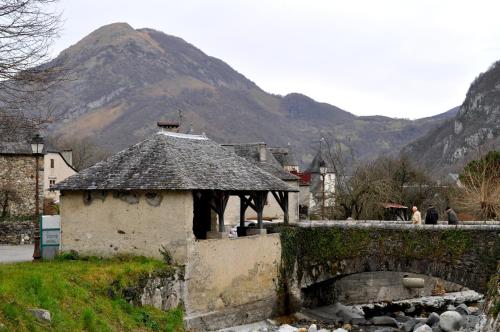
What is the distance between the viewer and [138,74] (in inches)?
6634

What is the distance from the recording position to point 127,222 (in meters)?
19.5

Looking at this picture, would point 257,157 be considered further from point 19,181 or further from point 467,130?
point 467,130

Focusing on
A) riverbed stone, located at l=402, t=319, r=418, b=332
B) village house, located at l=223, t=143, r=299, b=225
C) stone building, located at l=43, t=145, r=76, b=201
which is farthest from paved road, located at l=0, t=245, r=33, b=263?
stone building, located at l=43, t=145, r=76, b=201

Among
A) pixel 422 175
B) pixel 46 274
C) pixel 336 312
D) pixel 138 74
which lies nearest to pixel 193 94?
pixel 138 74

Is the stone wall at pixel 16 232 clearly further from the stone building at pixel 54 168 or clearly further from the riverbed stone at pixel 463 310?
the riverbed stone at pixel 463 310

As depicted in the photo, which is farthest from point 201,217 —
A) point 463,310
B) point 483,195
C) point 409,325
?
point 483,195

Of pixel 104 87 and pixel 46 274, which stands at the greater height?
pixel 104 87

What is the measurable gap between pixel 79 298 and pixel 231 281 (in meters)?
6.90

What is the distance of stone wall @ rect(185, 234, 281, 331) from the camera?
1931 centimetres

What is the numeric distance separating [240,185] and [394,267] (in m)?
6.46

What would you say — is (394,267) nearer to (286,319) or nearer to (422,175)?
(286,319)

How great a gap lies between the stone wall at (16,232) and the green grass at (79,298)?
514 inches

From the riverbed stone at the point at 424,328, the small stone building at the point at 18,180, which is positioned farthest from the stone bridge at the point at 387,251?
the small stone building at the point at 18,180

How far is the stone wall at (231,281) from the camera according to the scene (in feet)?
63.4
